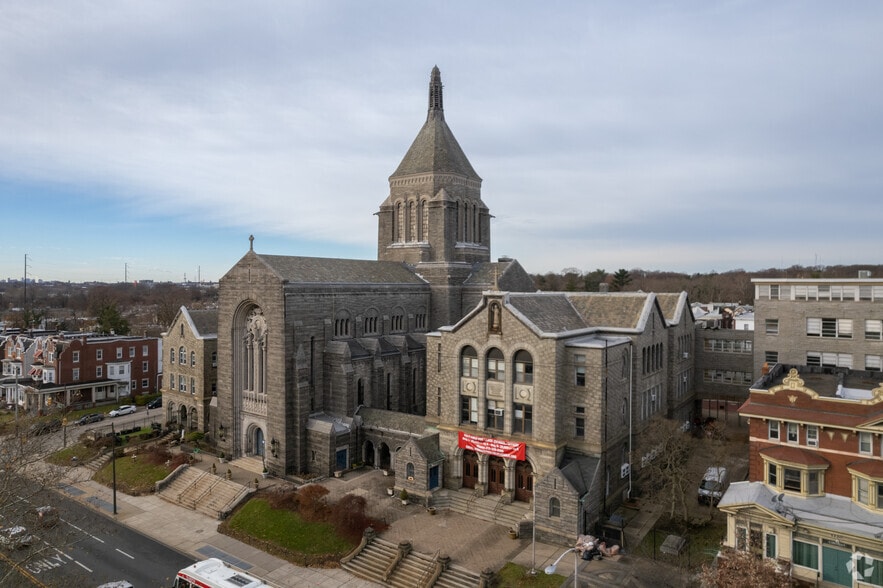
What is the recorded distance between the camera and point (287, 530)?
34969mm

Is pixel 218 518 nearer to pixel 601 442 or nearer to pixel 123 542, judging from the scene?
pixel 123 542

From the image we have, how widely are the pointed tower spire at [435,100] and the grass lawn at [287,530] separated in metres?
43.2

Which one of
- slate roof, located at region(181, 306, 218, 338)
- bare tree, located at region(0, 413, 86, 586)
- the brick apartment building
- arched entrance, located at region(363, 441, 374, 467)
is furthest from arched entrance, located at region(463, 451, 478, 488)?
the brick apartment building

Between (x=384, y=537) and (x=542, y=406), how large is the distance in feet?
40.5

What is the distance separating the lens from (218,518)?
3828cm

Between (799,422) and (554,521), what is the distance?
13.9 meters

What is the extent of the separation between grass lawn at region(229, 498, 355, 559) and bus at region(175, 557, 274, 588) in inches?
262

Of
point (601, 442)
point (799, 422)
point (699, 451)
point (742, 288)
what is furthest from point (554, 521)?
point (742, 288)

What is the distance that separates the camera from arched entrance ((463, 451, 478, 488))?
3844 cm

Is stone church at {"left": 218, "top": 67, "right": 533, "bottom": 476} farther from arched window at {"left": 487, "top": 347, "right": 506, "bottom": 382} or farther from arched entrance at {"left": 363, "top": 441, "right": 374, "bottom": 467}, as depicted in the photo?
arched window at {"left": 487, "top": 347, "right": 506, "bottom": 382}

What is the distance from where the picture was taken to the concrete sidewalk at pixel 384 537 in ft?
96.9

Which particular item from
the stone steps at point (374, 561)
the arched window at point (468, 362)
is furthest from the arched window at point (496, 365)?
the stone steps at point (374, 561)

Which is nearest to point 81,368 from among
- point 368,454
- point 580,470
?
point 368,454

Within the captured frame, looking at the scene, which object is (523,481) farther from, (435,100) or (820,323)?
(435,100)
